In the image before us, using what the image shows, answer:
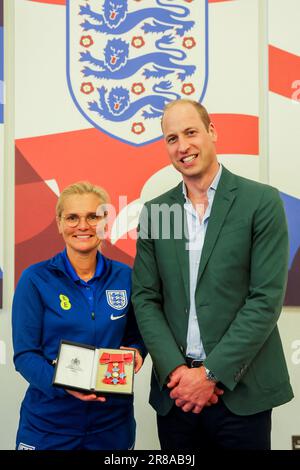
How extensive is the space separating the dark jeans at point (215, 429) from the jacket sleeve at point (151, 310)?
155 millimetres

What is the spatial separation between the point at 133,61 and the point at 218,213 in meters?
1.18

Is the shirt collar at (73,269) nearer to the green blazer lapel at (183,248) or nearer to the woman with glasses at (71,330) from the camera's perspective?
the woman with glasses at (71,330)

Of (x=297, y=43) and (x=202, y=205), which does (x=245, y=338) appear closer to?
(x=202, y=205)

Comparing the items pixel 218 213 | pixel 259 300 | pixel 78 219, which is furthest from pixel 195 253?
pixel 78 219

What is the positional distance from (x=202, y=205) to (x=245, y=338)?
1.61ft

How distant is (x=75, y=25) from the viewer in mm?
2430

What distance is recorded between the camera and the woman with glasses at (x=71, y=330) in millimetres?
1603

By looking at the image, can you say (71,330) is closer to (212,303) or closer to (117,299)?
(117,299)

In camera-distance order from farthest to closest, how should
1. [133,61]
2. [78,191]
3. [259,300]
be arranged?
[133,61] → [78,191] → [259,300]

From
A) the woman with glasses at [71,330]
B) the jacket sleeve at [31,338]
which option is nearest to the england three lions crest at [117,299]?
the woman with glasses at [71,330]

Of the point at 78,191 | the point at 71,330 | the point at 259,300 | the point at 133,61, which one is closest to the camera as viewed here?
the point at 259,300

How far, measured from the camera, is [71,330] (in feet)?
5.32

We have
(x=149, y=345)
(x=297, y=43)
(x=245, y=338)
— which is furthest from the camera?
(x=297, y=43)

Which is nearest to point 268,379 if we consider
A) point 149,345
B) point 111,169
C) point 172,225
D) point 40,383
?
point 149,345
